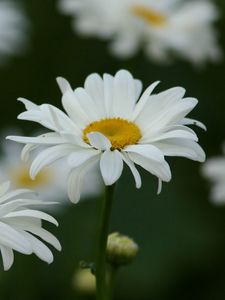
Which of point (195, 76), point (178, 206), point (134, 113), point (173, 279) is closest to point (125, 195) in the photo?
point (178, 206)

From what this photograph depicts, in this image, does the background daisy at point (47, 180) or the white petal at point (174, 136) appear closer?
the white petal at point (174, 136)

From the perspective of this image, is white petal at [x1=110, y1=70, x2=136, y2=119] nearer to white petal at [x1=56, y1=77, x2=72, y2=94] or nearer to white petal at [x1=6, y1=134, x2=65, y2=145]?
white petal at [x1=56, y1=77, x2=72, y2=94]

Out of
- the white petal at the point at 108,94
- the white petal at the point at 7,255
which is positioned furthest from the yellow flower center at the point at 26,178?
the white petal at the point at 7,255

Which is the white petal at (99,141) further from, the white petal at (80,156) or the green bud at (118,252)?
the green bud at (118,252)

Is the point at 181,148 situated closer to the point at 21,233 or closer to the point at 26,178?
the point at 21,233

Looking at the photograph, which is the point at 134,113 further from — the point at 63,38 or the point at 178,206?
the point at 63,38

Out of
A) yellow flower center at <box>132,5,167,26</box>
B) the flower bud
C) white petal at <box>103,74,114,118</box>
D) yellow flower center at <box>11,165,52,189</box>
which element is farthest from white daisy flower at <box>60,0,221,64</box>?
white petal at <box>103,74,114,118</box>
